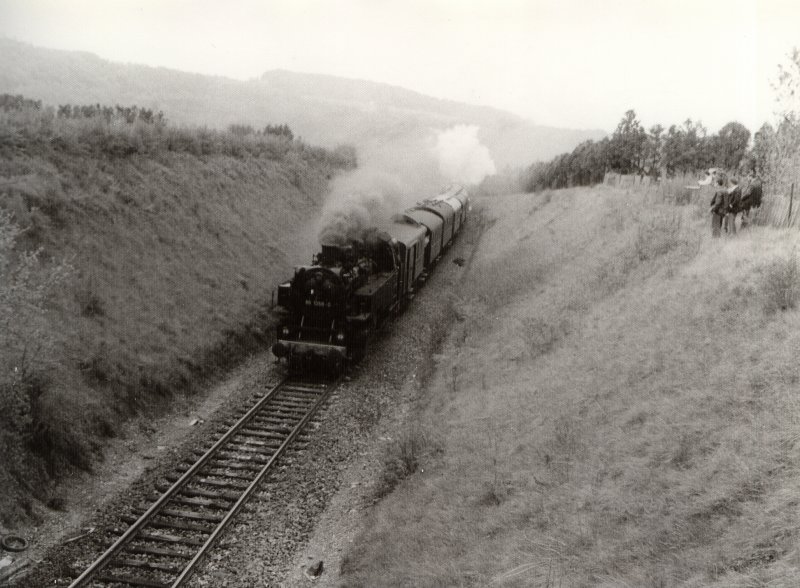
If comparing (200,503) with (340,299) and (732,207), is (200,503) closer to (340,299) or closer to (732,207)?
(340,299)

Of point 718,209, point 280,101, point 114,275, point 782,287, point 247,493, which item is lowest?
point 247,493

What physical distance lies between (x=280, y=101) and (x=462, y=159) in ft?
188

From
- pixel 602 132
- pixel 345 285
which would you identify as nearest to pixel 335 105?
pixel 602 132

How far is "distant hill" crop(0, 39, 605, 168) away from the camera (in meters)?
42.3

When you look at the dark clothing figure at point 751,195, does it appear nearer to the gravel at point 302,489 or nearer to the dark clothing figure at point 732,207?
the dark clothing figure at point 732,207

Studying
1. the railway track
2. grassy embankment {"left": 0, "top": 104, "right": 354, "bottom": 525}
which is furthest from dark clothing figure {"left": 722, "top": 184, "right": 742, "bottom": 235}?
grassy embankment {"left": 0, "top": 104, "right": 354, "bottom": 525}

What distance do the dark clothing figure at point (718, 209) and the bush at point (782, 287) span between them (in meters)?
4.62

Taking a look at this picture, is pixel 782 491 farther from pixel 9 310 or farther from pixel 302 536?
pixel 9 310

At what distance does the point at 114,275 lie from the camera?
15.0 metres

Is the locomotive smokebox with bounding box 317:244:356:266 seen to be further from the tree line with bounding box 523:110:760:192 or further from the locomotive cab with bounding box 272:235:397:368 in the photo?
the tree line with bounding box 523:110:760:192

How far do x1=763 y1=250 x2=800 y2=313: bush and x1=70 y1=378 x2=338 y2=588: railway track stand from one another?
840cm

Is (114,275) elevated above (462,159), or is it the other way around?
(462,159)

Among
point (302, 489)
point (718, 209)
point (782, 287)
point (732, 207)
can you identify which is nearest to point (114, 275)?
point (302, 489)

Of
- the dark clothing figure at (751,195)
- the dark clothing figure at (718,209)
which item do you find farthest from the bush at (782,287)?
the dark clothing figure at (718,209)
